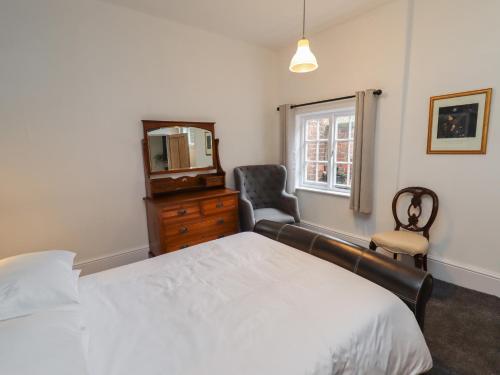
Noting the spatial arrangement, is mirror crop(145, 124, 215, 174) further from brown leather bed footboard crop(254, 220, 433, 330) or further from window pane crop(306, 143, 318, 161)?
brown leather bed footboard crop(254, 220, 433, 330)

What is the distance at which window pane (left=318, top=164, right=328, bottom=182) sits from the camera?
352 centimetres

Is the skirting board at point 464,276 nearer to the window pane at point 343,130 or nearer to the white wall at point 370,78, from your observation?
the white wall at point 370,78

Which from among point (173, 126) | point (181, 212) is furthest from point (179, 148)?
point (181, 212)

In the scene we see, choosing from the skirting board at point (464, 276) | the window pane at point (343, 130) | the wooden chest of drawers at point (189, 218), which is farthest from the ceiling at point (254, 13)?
the skirting board at point (464, 276)

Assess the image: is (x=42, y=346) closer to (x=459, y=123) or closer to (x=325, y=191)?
(x=459, y=123)

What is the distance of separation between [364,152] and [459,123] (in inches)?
32.7

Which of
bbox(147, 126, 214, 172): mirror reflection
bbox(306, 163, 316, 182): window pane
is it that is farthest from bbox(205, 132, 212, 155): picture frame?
bbox(306, 163, 316, 182): window pane

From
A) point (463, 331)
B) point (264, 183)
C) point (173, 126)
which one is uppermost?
point (173, 126)

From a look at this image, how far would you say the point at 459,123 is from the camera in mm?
2203

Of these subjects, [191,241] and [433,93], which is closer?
[433,93]

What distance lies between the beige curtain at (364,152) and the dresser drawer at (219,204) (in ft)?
4.66

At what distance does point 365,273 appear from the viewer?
142cm

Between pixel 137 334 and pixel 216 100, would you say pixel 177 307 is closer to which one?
pixel 137 334

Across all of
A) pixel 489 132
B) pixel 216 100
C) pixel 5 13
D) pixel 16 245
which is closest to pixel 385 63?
pixel 489 132
